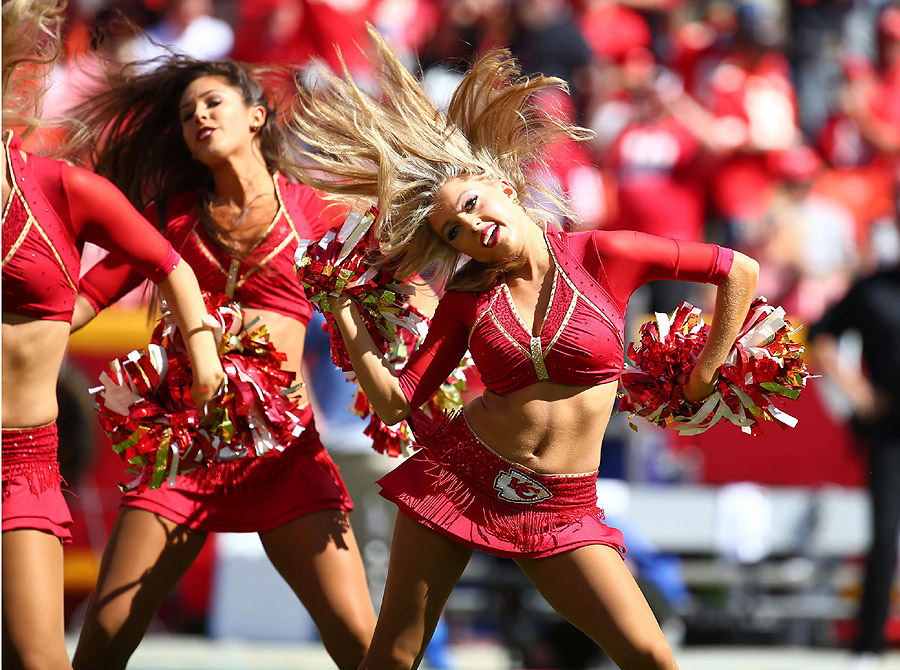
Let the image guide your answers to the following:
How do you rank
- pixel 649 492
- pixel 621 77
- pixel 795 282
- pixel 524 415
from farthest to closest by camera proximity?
1. pixel 621 77
2. pixel 795 282
3. pixel 649 492
4. pixel 524 415

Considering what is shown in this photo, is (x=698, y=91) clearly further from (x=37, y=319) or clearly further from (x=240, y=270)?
(x=37, y=319)

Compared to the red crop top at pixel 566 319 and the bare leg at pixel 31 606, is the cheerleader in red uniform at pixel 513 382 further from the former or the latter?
the bare leg at pixel 31 606

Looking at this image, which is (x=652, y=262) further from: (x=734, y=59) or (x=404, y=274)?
(x=734, y=59)

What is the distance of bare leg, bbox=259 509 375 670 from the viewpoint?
12.7 ft

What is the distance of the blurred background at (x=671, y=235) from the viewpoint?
695 cm

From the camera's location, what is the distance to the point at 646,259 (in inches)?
140

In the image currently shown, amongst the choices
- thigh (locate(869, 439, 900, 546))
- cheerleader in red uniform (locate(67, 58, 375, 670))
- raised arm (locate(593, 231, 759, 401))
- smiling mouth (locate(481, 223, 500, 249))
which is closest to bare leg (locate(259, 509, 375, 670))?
cheerleader in red uniform (locate(67, 58, 375, 670))

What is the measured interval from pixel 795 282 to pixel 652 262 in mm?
5685

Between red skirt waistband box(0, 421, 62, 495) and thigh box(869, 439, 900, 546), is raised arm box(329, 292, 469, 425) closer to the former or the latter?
red skirt waistband box(0, 421, 62, 495)

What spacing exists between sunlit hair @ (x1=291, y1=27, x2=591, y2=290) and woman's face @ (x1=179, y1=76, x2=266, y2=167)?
0.31 m

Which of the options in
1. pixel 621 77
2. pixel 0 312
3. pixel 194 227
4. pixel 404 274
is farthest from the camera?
pixel 621 77

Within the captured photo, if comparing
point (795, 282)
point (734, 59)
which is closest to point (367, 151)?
point (795, 282)

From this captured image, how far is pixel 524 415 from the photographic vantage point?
3.50m

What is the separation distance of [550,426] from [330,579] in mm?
891
